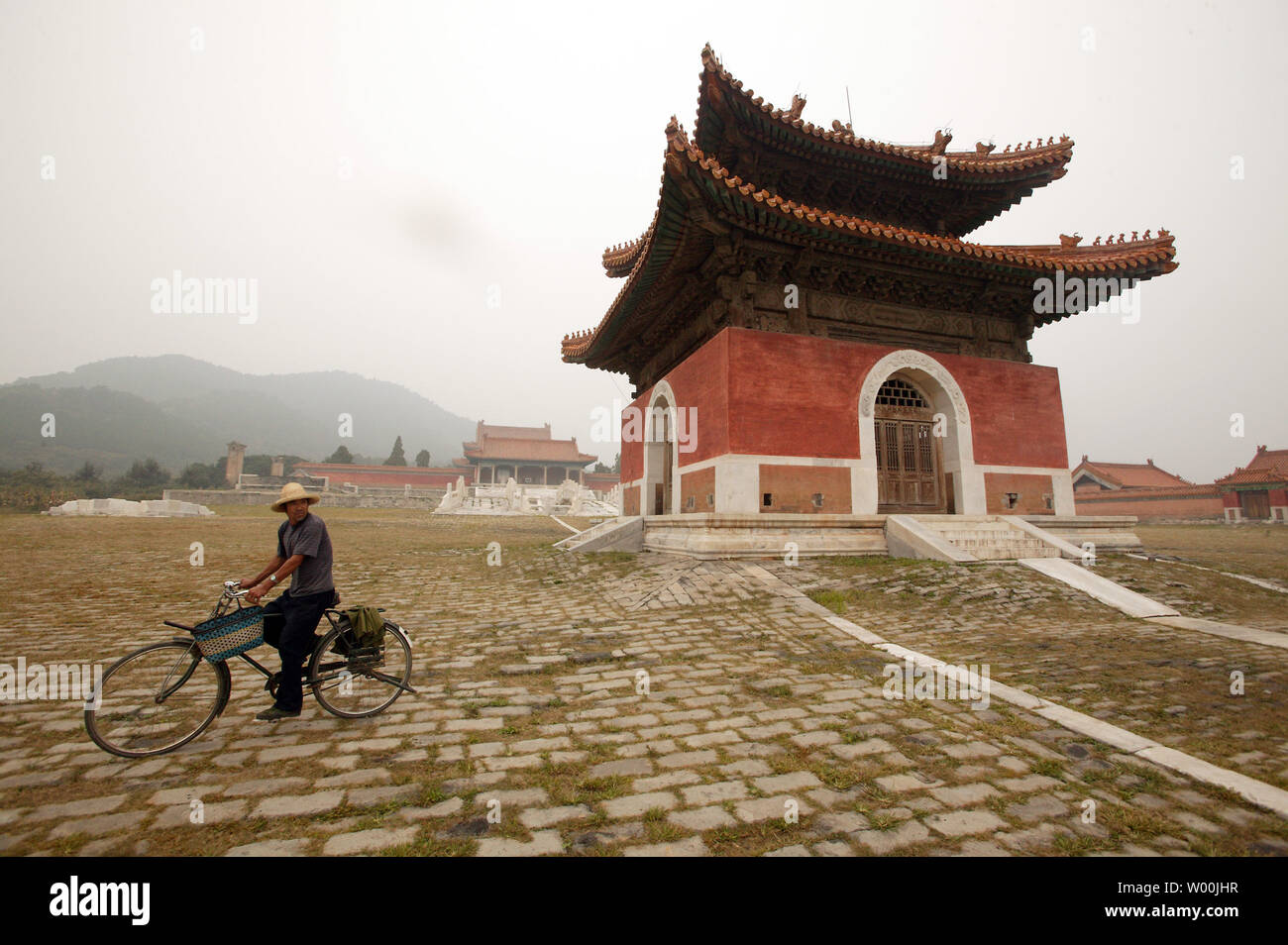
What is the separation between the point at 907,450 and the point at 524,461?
49.0 meters

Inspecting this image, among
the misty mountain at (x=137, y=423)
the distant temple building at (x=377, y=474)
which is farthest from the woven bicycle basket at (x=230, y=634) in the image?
the misty mountain at (x=137, y=423)

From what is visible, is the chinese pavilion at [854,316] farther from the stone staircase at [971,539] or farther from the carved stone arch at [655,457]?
the carved stone arch at [655,457]

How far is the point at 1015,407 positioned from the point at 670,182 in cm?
893

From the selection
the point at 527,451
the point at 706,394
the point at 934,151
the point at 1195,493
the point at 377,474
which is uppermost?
the point at 934,151

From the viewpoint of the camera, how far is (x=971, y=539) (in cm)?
938

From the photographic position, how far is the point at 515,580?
8.70 metres

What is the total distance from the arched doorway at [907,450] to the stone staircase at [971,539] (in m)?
1.02

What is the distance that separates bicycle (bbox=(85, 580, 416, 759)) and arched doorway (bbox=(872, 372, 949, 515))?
31.8 feet

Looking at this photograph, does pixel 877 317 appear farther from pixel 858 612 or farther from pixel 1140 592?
pixel 858 612

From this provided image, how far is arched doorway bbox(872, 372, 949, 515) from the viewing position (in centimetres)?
1096

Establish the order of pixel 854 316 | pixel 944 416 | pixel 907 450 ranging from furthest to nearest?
pixel 944 416 → pixel 907 450 → pixel 854 316

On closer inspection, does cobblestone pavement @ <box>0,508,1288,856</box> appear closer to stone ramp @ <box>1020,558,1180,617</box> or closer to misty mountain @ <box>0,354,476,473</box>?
stone ramp @ <box>1020,558,1180,617</box>

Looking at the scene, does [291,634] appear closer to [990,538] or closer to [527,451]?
Answer: [990,538]

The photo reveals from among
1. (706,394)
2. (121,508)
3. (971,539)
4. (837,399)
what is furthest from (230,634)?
(121,508)
